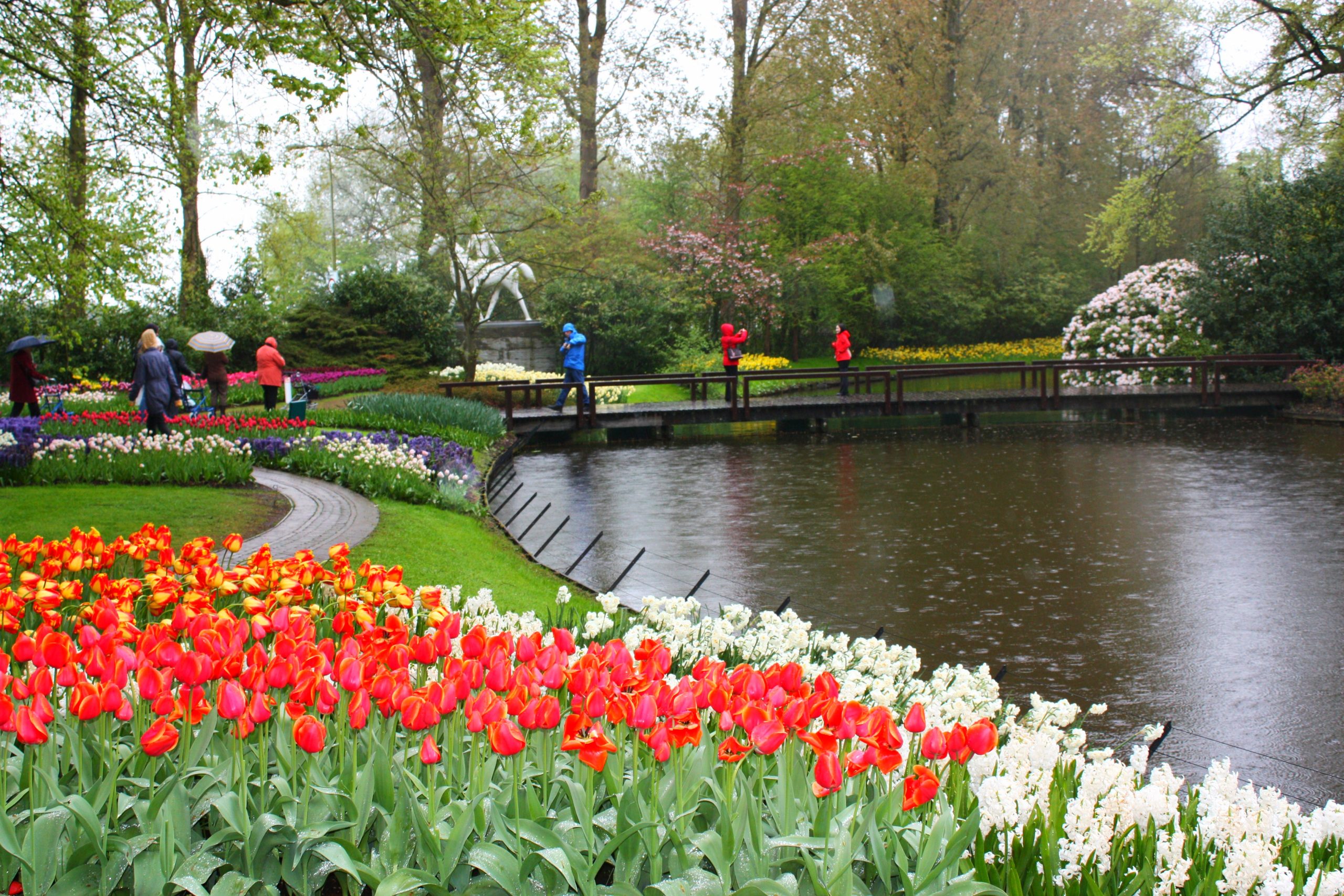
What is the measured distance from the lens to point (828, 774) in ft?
8.22

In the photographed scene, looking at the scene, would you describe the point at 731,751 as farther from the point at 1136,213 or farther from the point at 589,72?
the point at 589,72

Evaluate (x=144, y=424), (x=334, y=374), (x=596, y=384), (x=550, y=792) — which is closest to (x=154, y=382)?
(x=144, y=424)

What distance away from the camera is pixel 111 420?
1470 cm

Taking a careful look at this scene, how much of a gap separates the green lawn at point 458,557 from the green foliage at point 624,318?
2388 centimetres

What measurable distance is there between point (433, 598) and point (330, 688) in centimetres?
141

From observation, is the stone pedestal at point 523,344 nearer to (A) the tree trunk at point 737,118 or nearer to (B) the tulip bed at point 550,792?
(A) the tree trunk at point 737,118

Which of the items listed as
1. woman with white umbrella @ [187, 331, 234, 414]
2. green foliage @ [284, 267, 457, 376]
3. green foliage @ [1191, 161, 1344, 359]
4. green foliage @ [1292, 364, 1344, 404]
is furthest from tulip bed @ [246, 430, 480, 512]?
green foliage @ [1191, 161, 1344, 359]

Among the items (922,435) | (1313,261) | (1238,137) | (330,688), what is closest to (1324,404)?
(1313,261)

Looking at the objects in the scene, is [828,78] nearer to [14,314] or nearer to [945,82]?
[945,82]

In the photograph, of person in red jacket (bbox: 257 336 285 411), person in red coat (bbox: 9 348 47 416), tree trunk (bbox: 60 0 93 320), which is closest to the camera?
tree trunk (bbox: 60 0 93 320)

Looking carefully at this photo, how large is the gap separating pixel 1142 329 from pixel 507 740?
31.0m

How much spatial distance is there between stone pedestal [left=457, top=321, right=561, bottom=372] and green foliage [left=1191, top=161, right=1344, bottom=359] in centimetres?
1900

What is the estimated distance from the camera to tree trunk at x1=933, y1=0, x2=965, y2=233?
4322 centimetres

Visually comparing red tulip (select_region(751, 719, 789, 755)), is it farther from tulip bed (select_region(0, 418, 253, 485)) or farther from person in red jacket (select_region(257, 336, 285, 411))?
person in red jacket (select_region(257, 336, 285, 411))
